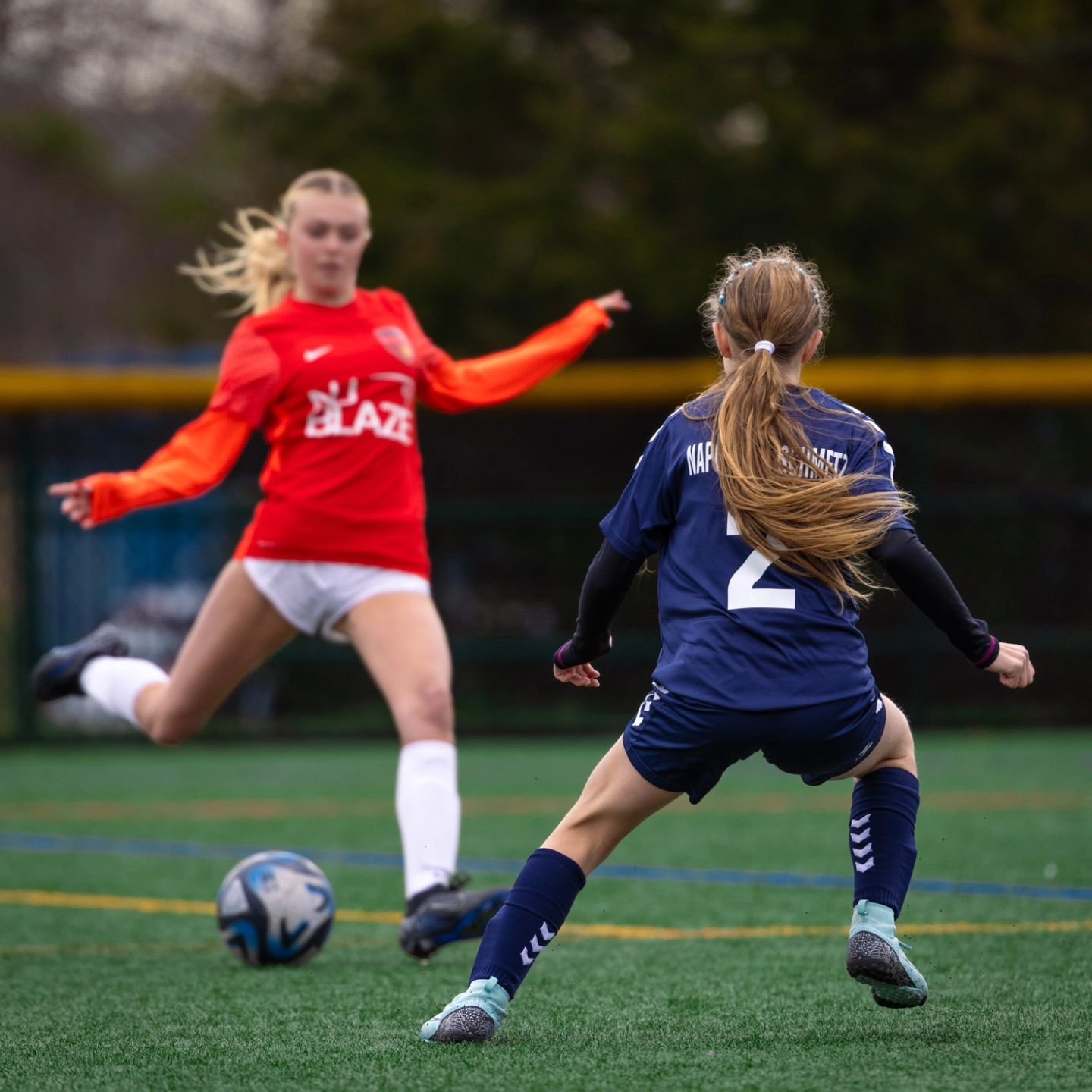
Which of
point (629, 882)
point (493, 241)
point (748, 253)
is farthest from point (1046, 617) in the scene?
point (748, 253)

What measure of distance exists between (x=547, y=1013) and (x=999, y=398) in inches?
377

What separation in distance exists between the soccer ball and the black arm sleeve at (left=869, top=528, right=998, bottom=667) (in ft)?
6.93

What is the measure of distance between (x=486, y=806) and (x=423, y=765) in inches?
170

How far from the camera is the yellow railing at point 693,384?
1281cm

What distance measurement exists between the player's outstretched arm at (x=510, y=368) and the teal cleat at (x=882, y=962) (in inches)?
96.2

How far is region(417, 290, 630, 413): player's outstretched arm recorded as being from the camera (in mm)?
A: 5648

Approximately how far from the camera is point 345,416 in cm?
531

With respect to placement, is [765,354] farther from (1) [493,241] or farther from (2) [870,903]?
(1) [493,241]

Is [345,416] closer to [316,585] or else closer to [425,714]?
[316,585]

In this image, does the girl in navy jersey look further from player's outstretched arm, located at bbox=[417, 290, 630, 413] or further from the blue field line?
the blue field line

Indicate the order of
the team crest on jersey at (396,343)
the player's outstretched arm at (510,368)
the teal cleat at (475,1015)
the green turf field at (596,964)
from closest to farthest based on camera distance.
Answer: the green turf field at (596,964)
the teal cleat at (475,1015)
the team crest on jersey at (396,343)
the player's outstretched arm at (510,368)

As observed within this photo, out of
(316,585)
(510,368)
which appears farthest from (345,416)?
(510,368)

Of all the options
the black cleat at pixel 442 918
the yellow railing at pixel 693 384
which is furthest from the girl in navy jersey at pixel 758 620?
the yellow railing at pixel 693 384

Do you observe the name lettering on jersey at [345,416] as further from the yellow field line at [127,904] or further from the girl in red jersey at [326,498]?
the yellow field line at [127,904]
